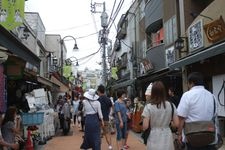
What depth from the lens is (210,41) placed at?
14508mm

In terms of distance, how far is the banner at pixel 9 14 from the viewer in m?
12.0

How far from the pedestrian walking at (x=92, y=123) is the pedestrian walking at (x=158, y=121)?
3.93m

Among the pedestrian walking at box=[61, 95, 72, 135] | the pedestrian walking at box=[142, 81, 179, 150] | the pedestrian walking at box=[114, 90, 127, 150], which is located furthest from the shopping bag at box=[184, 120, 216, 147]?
the pedestrian walking at box=[61, 95, 72, 135]

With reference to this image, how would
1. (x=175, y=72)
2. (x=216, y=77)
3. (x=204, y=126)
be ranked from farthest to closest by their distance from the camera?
(x=175, y=72) → (x=216, y=77) → (x=204, y=126)

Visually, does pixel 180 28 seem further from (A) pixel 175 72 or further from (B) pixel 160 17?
(B) pixel 160 17

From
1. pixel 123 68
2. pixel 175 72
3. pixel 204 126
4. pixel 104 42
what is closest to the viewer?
pixel 204 126

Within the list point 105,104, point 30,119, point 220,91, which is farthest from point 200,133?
point 220,91

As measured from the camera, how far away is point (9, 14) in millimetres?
12023

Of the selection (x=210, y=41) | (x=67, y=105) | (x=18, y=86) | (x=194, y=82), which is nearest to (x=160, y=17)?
(x=67, y=105)

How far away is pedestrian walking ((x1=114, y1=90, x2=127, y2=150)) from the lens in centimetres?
1218

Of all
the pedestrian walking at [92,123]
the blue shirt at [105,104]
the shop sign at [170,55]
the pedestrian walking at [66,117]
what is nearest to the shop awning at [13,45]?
the pedestrian walking at [92,123]

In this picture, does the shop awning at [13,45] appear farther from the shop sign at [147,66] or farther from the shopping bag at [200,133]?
the shop sign at [147,66]

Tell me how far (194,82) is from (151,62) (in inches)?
758

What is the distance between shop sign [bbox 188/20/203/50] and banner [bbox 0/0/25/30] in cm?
701
